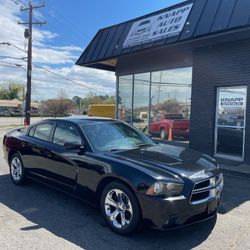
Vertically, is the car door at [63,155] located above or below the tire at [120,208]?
above

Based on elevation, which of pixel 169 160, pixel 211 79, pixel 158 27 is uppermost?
pixel 158 27

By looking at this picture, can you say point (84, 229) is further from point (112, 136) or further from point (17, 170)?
point (17, 170)

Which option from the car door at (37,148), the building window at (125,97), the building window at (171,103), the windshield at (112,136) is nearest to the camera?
the windshield at (112,136)

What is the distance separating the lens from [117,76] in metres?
13.8

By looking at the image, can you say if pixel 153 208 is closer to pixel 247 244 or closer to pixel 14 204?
pixel 247 244

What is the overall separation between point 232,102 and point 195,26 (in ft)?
8.12

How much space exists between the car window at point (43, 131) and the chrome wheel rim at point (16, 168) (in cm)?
77

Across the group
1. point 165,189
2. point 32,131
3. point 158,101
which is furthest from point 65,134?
point 158,101

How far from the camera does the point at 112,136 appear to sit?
5281 millimetres

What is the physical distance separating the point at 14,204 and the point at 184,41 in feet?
20.6

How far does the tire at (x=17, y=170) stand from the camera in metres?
6.46

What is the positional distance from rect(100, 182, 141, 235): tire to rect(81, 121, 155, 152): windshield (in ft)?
2.59

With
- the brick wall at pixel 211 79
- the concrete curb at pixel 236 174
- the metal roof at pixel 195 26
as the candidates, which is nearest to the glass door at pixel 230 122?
the brick wall at pixel 211 79

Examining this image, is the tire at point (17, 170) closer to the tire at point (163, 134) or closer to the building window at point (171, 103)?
the building window at point (171, 103)
